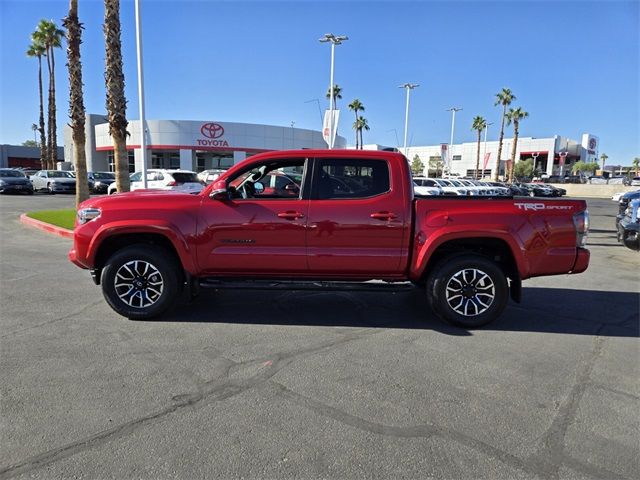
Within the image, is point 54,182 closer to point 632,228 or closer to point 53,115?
point 53,115

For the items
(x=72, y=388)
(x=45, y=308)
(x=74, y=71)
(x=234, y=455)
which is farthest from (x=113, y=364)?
(x=74, y=71)

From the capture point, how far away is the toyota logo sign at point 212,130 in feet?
139

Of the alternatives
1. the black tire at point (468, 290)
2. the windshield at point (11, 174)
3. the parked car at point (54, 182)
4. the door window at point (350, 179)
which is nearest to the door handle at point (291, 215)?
the door window at point (350, 179)

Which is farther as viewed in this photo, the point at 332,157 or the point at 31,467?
the point at 332,157

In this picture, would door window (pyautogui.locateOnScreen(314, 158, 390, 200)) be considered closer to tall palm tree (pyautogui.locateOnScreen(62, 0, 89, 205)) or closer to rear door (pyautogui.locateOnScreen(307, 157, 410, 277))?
rear door (pyautogui.locateOnScreen(307, 157, 410, 277))

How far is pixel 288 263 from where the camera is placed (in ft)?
16.1

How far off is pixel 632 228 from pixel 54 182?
30449 millimetres

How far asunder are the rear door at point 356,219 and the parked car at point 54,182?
27782mm

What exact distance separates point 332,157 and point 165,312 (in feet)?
8.62

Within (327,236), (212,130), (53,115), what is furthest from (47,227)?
(212,130)

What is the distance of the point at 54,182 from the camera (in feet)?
92.2

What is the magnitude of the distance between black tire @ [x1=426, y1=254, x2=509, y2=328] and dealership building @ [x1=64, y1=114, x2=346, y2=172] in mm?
40128

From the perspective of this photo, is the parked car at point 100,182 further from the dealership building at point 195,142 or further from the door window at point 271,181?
the door window at point 271,181

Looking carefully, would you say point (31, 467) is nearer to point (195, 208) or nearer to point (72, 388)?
point (72, 388)
